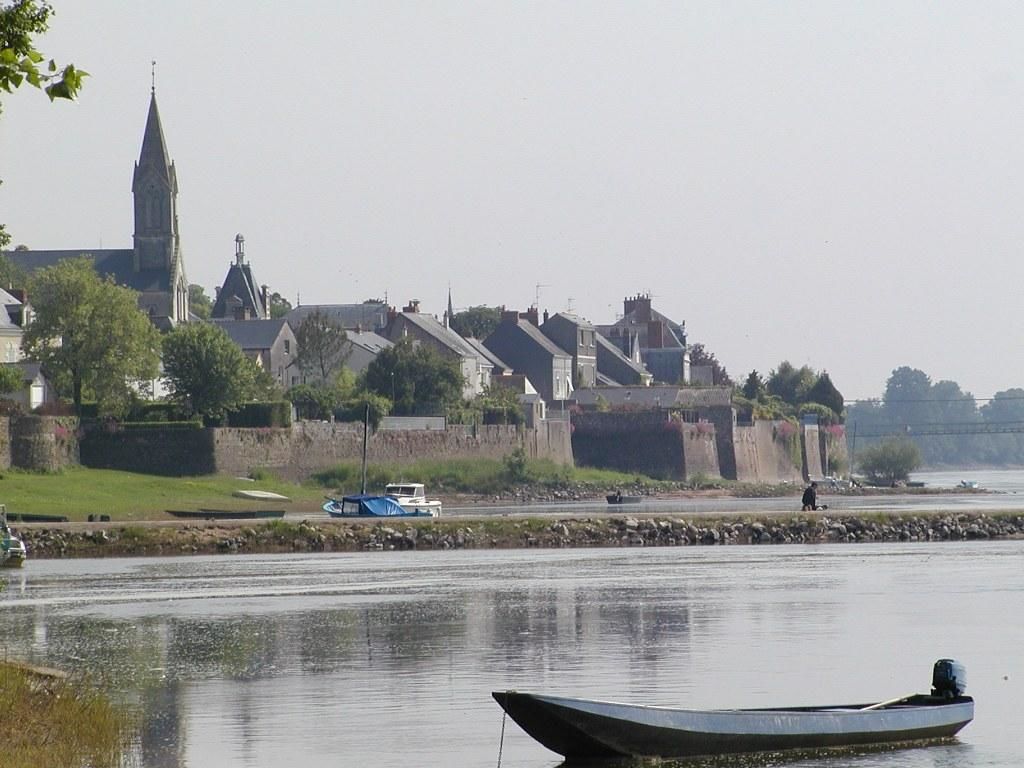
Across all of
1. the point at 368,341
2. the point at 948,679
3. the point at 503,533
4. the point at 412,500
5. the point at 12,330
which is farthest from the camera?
the point at 368,341

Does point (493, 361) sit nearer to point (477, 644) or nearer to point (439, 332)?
point (439, 332)

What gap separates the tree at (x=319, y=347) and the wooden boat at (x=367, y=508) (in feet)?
173

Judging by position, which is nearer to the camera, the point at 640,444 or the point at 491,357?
the point at 640,444

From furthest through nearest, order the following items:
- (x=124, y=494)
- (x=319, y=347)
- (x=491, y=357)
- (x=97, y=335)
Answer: (x=491, y=357)
(x=319, y=347)
(x=97, y=335)
(x=124, y=494)

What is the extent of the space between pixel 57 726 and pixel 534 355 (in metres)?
133

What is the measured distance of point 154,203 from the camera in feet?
539

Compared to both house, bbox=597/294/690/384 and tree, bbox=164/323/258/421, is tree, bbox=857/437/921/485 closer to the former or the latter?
house, bbox=597/294/690/384

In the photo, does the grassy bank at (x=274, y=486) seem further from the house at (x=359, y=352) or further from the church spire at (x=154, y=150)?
the church spire at (x=154, y=150)

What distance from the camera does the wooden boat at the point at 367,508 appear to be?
77.9 m

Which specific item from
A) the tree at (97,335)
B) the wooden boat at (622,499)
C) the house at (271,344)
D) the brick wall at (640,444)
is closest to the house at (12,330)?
the tree at (97,335)

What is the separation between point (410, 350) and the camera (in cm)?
12706

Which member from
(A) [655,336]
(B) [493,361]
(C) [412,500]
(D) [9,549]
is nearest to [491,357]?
(B) [493,361]

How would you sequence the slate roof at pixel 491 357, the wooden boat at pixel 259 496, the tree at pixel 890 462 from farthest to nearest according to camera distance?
the tree at pixel 890 462
the slate roof at pixel 491 357
the wooden boat at pixel 259 496

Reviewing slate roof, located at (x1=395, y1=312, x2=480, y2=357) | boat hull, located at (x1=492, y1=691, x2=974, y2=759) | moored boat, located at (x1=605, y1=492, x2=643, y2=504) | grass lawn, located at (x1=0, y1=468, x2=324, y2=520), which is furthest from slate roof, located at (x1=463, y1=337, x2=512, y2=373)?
boat hull, located at (x1=492, y1=691, x2=974, y2=759)
